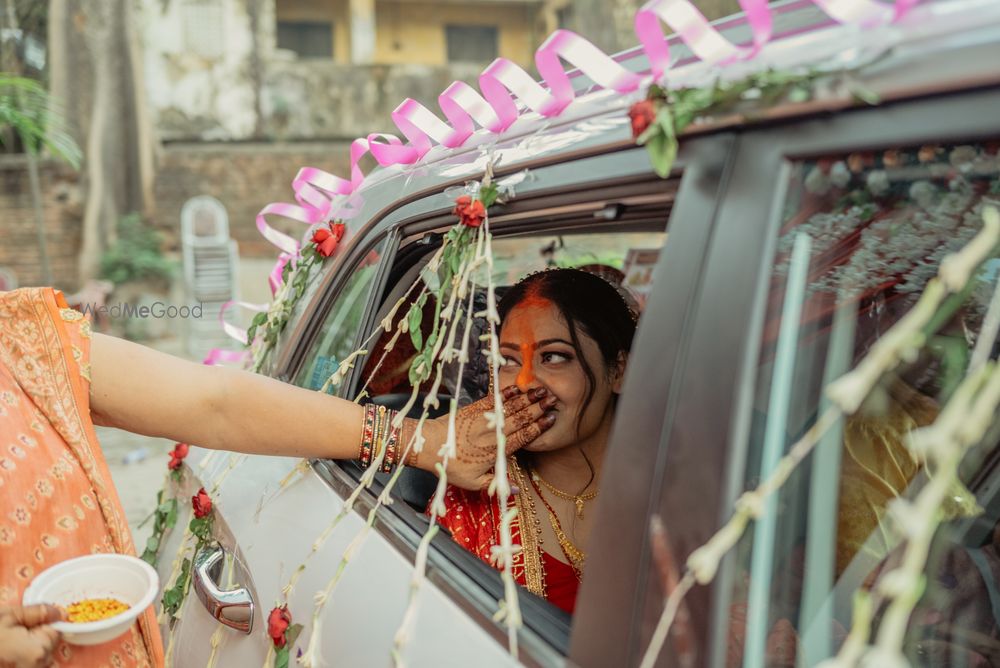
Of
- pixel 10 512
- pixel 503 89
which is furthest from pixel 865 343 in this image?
pixel 10 512

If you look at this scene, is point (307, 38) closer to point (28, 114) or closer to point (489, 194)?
point (28, 114)

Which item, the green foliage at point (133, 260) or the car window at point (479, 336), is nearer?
the car window at point (479, 336)

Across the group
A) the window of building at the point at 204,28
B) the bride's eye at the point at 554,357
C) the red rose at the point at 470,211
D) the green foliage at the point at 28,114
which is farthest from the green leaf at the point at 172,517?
the window of building at the point at 204,28

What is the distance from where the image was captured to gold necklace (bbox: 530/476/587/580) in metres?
1.76

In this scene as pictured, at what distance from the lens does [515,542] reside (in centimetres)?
174

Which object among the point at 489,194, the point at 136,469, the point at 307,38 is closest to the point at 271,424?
the point at 489,194

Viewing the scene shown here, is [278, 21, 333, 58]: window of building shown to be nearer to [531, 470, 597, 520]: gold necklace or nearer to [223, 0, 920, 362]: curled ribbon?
[223, 0, 920, 362]: curled ribbon

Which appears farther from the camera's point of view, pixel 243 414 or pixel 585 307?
pixel 585 307

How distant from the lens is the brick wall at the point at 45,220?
36.1ft

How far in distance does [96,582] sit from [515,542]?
837 mm

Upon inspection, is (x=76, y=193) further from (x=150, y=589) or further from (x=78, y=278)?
(x=150, y=589)

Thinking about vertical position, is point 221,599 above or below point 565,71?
below

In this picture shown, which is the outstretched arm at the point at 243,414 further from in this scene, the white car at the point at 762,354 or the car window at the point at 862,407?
the car window at the point at 862,407

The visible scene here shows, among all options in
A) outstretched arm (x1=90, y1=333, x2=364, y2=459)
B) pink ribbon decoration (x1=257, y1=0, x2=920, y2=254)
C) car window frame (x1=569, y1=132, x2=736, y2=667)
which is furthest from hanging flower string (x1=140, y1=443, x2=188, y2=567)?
car window frame (x1=569, y1=132, x2=736, y2=667)
